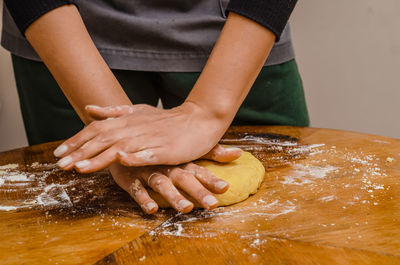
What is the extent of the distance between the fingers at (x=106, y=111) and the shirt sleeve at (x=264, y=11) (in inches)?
12.7

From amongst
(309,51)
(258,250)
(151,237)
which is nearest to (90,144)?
(151,237)

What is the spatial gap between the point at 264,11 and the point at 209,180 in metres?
0.40

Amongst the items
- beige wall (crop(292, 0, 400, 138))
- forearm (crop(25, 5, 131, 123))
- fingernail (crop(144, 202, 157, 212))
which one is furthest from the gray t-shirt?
beige wall (crop(292, 0, 400, 138))

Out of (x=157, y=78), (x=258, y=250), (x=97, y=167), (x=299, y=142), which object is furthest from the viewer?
(x=157, y=78)

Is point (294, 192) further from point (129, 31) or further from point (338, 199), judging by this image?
point (129, 31)

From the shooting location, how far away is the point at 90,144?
74cm

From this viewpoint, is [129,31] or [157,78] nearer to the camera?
[129,31]

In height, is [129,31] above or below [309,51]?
above

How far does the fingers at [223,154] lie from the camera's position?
81 centimetres

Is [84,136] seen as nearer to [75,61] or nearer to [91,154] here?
[91,154]

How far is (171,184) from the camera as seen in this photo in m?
0.72

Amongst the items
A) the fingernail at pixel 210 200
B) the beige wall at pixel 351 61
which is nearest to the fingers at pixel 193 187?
the fingernail at pixel 210 200

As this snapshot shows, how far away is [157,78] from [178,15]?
0.19 metres

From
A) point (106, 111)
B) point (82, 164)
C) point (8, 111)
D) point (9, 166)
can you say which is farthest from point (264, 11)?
point (8, 111)
